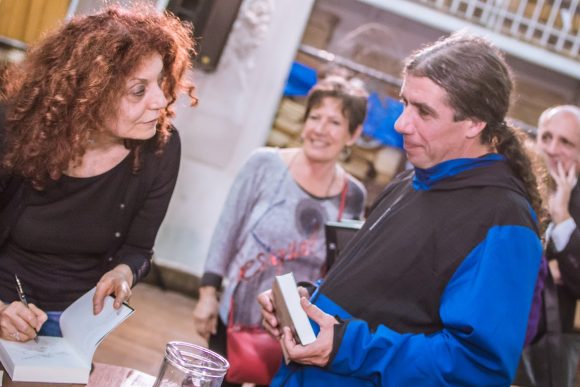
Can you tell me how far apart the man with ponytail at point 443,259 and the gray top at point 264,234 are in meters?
0.65

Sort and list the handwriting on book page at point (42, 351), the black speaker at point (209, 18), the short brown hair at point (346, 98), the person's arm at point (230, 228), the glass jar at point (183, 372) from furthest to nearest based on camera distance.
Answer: the black speaker at point (209, 18)
the short brown hair at point (346, 98)
the person's arm at point (230, 228)
the handwriting on book page at point (42, 351)
the glass jar at point (183, 372)

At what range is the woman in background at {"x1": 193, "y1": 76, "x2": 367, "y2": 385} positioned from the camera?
2.42m

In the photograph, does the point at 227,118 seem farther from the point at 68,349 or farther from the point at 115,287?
the point at 68,349

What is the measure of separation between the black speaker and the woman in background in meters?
2.60

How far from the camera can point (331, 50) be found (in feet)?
24.3

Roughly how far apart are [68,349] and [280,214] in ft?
3.66

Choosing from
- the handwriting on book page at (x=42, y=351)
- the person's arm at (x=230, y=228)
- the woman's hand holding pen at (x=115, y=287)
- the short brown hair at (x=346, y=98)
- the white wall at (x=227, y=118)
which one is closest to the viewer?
the handwriting on book page at (x=42, y=351)

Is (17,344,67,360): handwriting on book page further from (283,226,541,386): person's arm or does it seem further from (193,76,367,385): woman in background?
(193,76,367,385): woman in background

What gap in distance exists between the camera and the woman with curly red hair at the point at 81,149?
67.3 inches

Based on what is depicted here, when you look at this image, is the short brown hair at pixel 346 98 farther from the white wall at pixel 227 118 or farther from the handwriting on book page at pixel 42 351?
the white wall at pixel 227 118

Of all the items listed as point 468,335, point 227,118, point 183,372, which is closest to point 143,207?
point 183,372

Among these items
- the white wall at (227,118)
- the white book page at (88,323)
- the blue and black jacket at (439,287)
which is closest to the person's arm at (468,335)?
the blue and black jacket at (439,287)

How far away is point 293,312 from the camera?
1532 millimetres

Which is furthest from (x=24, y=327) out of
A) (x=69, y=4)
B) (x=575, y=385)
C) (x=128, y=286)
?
(x=69, y=4)
